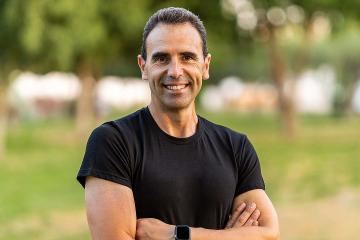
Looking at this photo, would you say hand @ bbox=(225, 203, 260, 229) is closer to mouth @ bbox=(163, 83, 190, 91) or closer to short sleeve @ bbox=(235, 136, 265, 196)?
short sleeve @ bbox=(235, 136, 265, 196)

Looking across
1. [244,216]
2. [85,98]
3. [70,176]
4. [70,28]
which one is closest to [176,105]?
[244,216]

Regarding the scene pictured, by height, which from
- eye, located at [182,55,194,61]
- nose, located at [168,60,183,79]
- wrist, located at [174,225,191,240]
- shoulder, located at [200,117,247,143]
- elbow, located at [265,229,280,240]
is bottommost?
elbow, located at [265,229,280,240]

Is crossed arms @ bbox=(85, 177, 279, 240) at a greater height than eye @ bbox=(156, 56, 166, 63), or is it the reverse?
eye @ bbox=(156, 56, 166, 63)

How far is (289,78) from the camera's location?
3197 cm

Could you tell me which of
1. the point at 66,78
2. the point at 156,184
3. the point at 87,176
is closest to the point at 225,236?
the point at 156,184

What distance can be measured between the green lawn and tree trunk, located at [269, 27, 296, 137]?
0.55 meters

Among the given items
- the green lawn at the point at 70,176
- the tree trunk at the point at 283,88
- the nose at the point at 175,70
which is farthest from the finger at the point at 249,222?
the tree trunk at the point at 283,88

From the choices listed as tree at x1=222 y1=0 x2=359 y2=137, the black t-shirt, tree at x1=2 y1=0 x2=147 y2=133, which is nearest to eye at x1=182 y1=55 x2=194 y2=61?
the black t-shirt

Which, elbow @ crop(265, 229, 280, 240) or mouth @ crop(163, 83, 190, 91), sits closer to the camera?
mouth @ crop(163, 83, 190, 91)

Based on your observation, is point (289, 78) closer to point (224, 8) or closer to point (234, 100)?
point (224, 8)

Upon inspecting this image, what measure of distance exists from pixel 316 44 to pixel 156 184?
65180mm

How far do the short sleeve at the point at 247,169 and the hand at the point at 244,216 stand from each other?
2.8 inches

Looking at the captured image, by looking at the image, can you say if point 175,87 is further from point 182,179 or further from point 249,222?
point 249,222

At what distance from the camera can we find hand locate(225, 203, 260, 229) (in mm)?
3359
